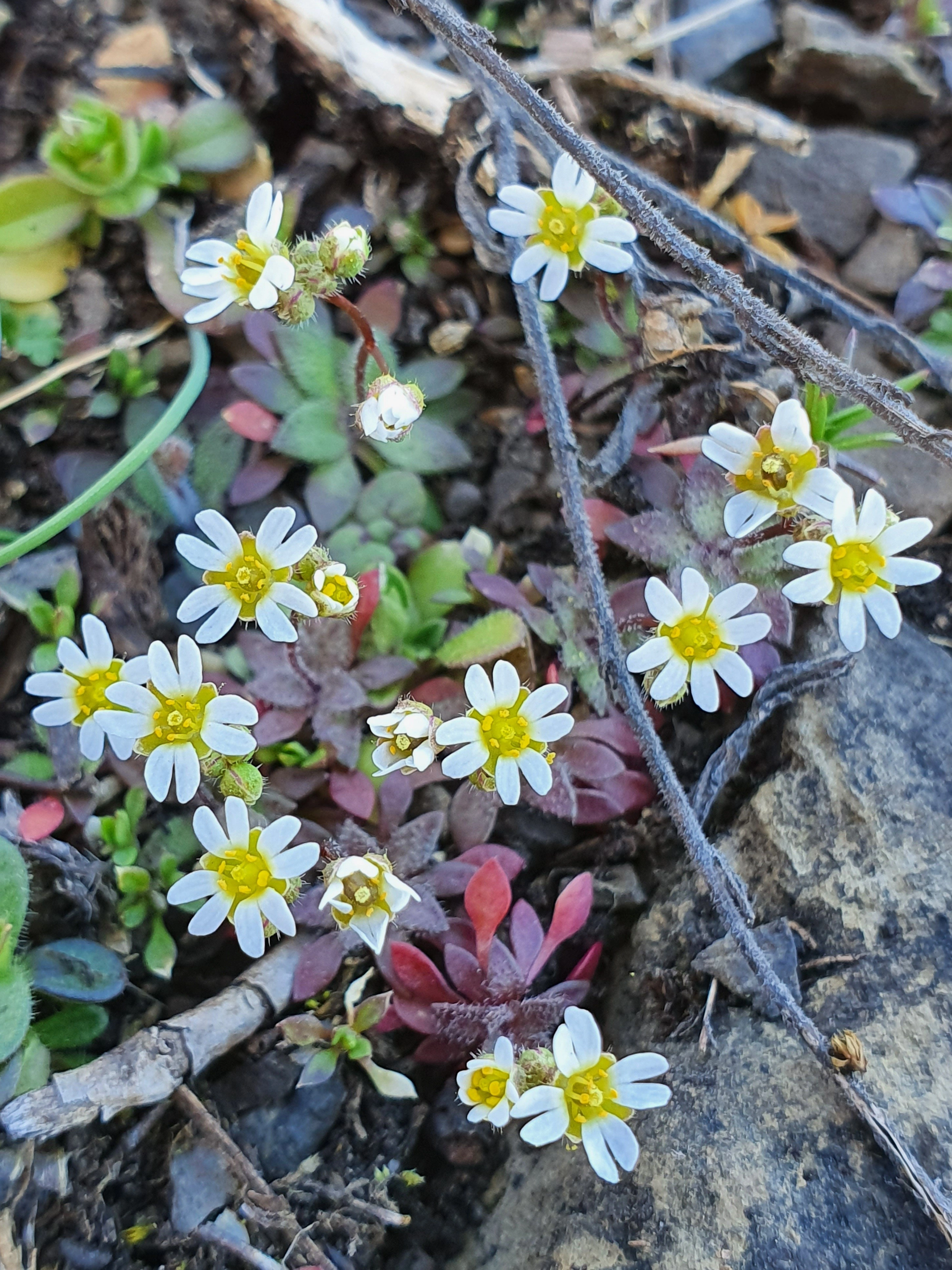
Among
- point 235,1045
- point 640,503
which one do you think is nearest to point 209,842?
point 235,1045

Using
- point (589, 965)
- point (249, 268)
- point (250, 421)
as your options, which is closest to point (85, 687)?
point (250, 421)

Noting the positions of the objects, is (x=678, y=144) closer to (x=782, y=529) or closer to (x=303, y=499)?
(x=782, y=529)

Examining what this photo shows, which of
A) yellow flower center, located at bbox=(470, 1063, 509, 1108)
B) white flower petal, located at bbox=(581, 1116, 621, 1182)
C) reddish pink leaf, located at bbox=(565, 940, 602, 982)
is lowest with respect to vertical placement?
reddish pink leaf, located at bbox=(565, 940, 602, 982)

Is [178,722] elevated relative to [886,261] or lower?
lower

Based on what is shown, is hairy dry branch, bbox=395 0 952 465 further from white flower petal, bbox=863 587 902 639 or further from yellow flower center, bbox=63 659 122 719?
yellow flower center, bbox=63 659 122 719

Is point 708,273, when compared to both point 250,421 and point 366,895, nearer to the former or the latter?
point 250,421

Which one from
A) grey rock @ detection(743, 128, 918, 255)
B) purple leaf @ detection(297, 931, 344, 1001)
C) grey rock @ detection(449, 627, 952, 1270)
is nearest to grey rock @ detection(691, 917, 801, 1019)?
grey rock @ detection(449, 627, 952, 1270)
